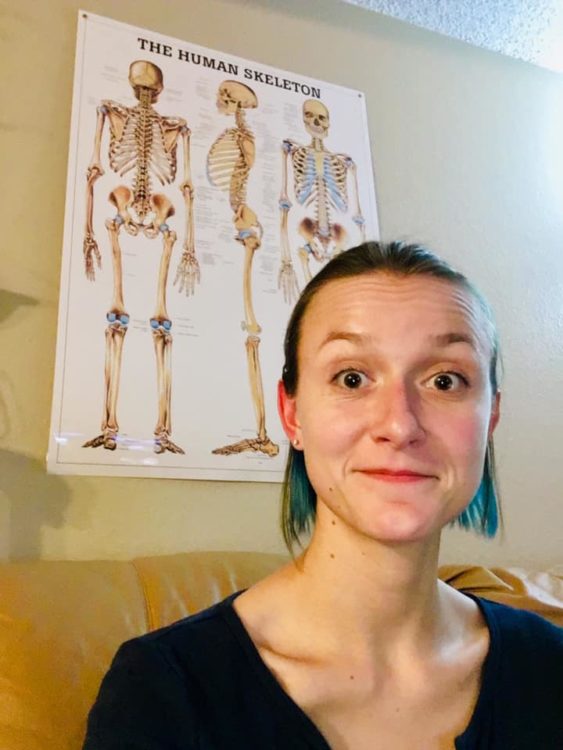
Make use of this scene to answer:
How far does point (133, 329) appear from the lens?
1.45 m

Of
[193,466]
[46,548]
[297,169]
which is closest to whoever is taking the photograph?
[46,548]

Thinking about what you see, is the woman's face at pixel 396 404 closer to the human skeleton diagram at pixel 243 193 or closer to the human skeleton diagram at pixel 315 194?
the human skeleton diagram at pixel 243 193

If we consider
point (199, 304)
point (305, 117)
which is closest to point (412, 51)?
point (305, 117)

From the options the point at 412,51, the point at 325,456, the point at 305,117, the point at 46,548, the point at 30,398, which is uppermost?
the point at 412,51

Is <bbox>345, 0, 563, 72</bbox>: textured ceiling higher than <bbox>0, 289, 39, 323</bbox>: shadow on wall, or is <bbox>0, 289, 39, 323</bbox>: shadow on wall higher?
<bbox>345, 0, 563, 72</bbox>: textured ceiling

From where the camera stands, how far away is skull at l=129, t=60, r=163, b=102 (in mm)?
1619

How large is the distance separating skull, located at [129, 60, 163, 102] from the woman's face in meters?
0.96

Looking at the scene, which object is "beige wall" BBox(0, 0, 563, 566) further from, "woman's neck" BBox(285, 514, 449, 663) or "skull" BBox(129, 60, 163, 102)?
"woman's neck" BBox(285, 514, 449, 663)

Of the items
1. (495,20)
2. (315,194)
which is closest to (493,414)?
(315,194)

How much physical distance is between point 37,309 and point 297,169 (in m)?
0.71

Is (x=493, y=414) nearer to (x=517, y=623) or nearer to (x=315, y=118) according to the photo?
(x=517, y=623)

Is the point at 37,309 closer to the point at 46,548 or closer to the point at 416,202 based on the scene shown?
the point at 46,548

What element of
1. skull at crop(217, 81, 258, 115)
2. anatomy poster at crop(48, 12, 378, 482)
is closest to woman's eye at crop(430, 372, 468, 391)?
anatomy poster at crop(48, 12, 378, 482)

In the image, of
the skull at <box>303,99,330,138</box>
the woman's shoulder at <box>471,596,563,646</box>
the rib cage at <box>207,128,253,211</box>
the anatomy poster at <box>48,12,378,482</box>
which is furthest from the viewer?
the skull at <box>303,99,330,138</box>
